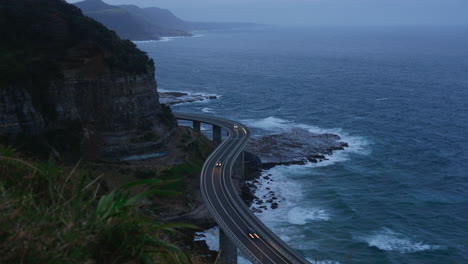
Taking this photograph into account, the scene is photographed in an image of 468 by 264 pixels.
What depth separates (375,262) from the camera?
5281 centimetres

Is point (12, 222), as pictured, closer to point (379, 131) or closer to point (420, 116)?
point (379, 131)

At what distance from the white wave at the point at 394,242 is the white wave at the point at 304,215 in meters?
8.03

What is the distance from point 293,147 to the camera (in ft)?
324

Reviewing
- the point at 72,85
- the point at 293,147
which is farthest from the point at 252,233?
the point at 293,147

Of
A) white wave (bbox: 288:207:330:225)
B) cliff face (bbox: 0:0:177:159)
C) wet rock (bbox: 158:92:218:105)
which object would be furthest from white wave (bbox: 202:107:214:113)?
white wave (bbox: 288:207:330:225)

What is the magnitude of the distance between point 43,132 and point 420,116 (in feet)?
309

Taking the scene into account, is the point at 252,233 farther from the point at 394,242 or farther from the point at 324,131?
the point at 324,131

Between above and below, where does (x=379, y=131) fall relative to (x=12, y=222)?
below

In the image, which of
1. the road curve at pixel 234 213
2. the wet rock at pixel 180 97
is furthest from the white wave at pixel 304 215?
the wet rock at pixel 180 97

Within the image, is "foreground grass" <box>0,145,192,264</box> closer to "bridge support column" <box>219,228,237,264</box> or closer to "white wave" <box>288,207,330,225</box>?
"bridge support column" <box>219,228,237,264</box>

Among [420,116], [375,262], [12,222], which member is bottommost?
[375,262]

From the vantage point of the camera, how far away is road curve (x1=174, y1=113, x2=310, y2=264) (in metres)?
44.6

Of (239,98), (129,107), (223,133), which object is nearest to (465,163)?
(223,133)

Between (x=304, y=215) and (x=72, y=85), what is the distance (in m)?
42.5
